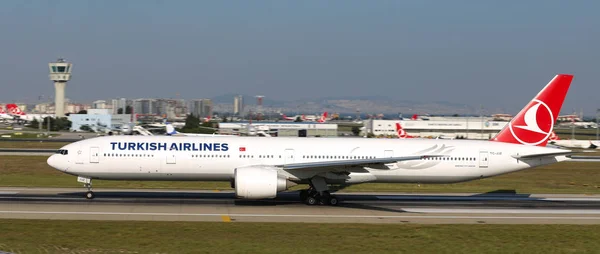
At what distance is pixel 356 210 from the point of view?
29000mm

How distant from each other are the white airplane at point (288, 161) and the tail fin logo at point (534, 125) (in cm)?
117

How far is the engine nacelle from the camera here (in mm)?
27938

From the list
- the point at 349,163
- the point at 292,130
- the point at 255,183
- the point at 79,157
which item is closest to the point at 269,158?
the point at 255,183

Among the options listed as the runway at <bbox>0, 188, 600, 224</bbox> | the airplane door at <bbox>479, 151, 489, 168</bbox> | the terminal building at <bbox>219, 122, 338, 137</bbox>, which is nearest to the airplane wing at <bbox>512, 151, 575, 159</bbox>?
the airplane door at <bbox>479, 151, 489, 168</bbox>

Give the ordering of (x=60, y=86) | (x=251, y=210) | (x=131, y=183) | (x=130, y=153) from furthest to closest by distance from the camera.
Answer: (x=60, y=86)
(x=131, y=183)
(x=130, y=153)
(x=251, y=210)

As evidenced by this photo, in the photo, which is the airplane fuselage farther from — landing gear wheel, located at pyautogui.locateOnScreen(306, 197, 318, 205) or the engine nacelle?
the engine nacelle

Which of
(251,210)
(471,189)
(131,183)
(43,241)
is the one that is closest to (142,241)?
(43,241)

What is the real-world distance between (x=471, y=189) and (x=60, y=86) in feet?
564

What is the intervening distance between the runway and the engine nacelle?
0.70m

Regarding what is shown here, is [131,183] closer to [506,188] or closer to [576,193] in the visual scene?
[506,188]

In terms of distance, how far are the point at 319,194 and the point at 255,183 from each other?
3.85 metres

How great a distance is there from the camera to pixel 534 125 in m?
33.9

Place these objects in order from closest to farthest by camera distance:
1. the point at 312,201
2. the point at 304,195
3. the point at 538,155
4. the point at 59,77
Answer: the point at 312,201 → the point at 304,195 → the point at 538,155 → the point at 59,77

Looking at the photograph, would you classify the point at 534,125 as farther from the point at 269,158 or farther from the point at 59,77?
the point at 59,77
